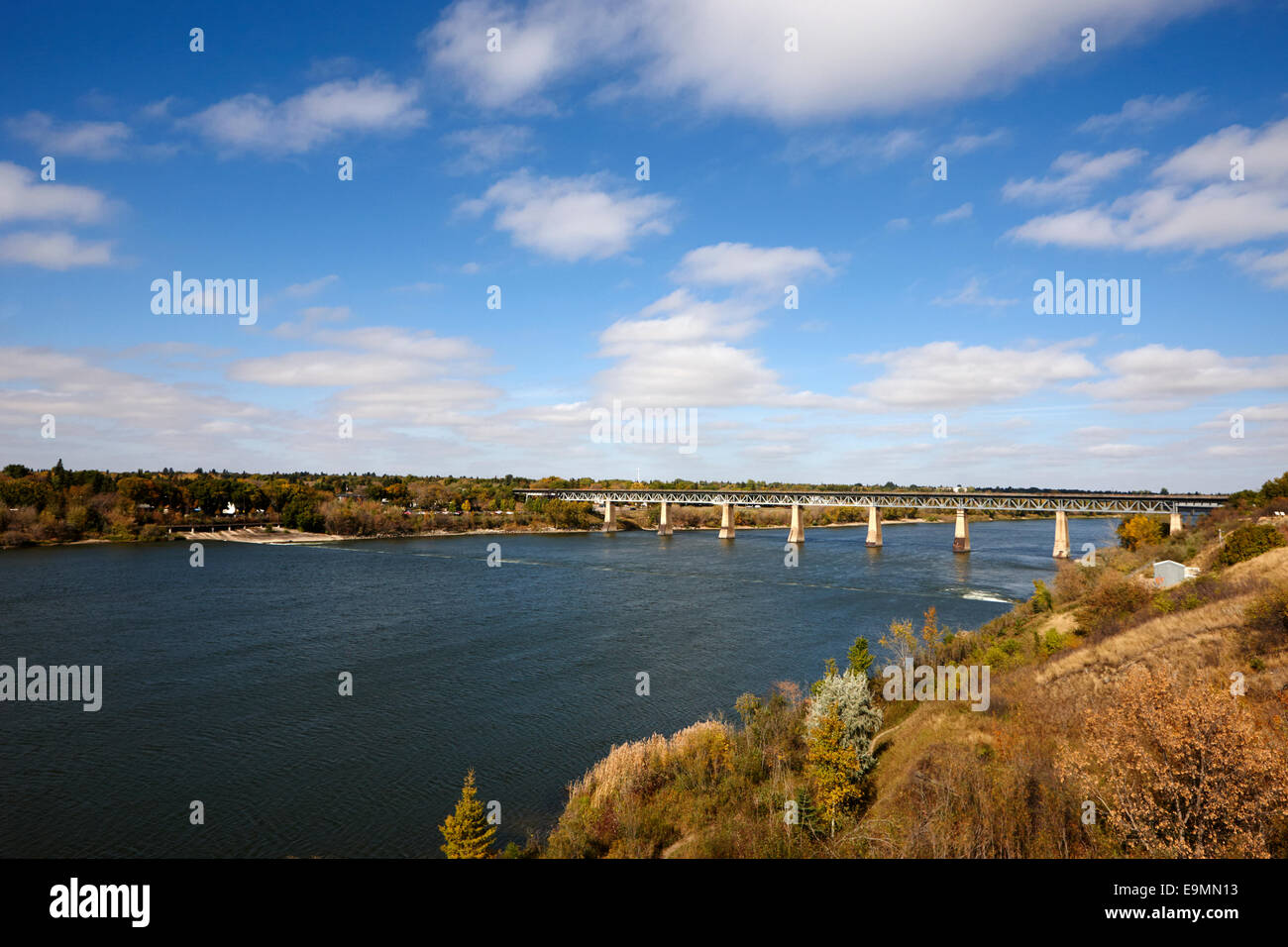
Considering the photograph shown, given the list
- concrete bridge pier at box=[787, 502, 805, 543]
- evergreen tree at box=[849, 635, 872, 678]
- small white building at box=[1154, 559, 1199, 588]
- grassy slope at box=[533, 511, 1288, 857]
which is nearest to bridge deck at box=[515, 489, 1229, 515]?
concrete bridge pier at box=[787, 502, 805, 543]

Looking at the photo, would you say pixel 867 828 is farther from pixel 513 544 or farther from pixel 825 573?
pixel 513 544

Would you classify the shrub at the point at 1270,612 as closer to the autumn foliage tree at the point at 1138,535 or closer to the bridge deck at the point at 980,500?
the autumn foliage tree at the point at 1138,535

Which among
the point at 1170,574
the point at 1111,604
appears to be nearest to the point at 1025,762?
the point at 1111,604

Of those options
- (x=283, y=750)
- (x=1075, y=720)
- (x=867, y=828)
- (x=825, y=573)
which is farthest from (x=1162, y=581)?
(x=283, y=750)

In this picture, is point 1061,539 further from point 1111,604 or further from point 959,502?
point 1111,604

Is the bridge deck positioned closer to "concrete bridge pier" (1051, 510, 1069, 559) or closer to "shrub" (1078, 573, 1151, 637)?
"concrete bridge pier" (1051, 510, 1069, 559)

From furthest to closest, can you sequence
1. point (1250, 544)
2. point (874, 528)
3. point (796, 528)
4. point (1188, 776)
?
1. point (796, 528)
2. point (874, 528)
3. point (1250, 544)
4. point (1188, 776)

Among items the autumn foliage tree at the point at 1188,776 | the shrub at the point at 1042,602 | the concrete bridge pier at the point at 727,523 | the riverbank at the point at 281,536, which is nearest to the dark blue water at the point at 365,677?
the shrub at the point at 1042,602
